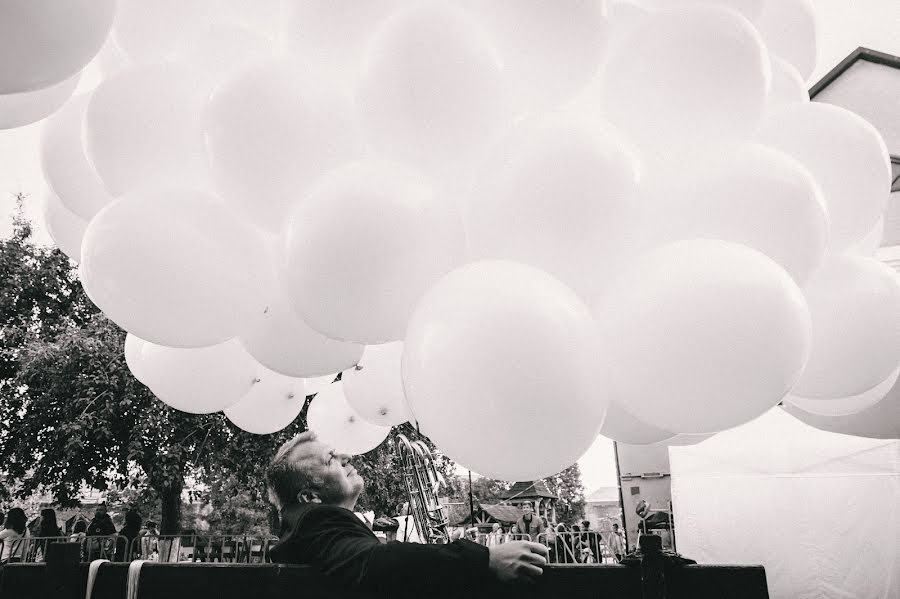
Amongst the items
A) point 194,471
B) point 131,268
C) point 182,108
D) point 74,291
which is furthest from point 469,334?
point 74,291

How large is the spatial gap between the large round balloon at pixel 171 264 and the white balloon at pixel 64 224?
0.78 meters

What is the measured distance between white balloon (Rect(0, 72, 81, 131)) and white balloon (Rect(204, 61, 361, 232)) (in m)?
0.49

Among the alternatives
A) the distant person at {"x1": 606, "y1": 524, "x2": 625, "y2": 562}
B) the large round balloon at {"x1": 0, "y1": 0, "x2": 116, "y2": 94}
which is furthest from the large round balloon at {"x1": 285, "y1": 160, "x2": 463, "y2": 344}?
the distant person at {"x1": 606, "y1": 524, "x2": 625, "y2": 562}

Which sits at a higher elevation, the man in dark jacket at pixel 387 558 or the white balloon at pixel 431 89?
the white balloon at pixel 431 89

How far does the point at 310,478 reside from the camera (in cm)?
217

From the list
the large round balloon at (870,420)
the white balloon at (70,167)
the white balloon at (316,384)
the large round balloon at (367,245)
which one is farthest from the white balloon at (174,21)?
the large round balloon at (870,420)

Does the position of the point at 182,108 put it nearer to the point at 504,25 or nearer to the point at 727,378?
the point at 504,25

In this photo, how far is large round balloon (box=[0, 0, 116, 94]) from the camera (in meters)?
1.04

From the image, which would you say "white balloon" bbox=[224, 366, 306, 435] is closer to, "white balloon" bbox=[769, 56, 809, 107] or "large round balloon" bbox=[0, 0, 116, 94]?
"large round balloon" bbox=[0, 0, 116, 94]

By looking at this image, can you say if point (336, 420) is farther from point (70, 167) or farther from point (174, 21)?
point (174, 21)

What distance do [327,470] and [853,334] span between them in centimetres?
165

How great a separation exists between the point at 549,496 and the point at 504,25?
23.5 metres

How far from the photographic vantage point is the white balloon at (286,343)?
185cm

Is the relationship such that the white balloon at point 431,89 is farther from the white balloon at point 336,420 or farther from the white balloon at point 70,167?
the white balloon at point 336,420
